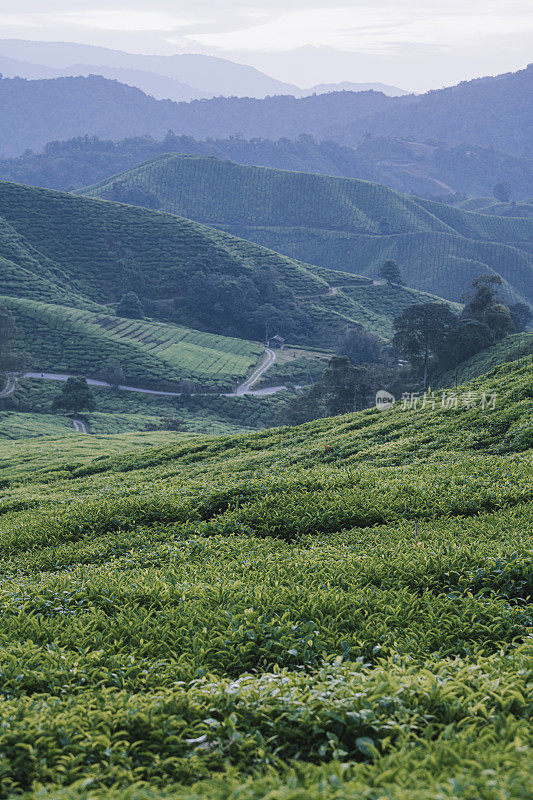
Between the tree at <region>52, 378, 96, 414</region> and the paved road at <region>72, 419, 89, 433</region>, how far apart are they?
245cm

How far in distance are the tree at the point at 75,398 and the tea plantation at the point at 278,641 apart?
196 feet

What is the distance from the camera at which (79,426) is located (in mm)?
63812

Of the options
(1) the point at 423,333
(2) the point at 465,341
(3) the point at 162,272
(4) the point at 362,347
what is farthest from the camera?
(3) the point at 162,272

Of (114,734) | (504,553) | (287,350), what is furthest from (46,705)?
(287,350)

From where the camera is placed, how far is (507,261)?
188250 millimetres

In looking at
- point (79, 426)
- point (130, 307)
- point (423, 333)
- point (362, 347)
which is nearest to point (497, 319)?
point (423, 333)

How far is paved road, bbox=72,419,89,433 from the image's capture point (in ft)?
204

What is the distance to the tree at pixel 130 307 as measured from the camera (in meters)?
111

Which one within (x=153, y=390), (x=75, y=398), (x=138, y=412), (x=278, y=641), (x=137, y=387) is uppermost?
(x=278, y=641)

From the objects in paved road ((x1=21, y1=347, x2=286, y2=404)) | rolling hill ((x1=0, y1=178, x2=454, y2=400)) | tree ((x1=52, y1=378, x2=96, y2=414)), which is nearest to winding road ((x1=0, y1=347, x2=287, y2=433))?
paved road ((x1=21, y1=347, x2=286, y2=404))

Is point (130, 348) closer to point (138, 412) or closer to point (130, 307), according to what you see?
point (138, 412)

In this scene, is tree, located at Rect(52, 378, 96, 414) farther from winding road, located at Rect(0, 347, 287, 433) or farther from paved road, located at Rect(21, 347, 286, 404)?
paved road, located at Rect(21, 347, 286, 404)

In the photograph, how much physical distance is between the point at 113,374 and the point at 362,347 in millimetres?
42596

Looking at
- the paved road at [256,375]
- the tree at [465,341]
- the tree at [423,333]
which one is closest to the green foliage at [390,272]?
the paved road at [256,375]
